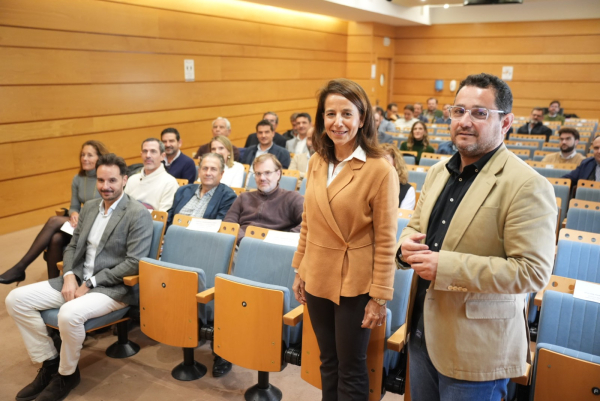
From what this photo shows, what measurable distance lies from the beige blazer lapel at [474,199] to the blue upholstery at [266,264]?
1.27 metres

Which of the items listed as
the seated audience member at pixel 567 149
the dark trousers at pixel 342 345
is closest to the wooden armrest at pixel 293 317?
the dark trousers at pixel 342 345

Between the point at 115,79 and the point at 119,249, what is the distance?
4.02 m

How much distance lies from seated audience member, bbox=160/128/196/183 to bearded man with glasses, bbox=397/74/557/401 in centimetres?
366

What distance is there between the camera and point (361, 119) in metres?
1.64

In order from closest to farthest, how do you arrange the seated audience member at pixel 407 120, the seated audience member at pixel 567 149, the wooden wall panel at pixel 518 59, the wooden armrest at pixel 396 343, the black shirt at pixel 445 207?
the black shirt at pixel 445 207
the wooden armrest at pixel 396 343
the seated audience member at pixel 567 149
the seated audience member at pixel 407 120
the wooden wall panel at pixel 518 59

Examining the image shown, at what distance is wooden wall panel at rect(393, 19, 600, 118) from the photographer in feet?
36.4

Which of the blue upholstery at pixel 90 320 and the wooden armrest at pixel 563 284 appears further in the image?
the blue upholstery at pixel 90 320

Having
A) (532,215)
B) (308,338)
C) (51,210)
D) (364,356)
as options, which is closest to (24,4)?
(51,210)

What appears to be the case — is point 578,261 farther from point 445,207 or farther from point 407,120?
point 407,120

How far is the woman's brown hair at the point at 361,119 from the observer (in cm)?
160

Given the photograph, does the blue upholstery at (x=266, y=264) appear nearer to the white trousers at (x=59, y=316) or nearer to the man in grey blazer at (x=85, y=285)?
the man in grey blazer at (x=85, y=285)

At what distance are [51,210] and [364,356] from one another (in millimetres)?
5001

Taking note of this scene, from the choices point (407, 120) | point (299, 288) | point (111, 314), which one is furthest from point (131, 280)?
point (407, 120)

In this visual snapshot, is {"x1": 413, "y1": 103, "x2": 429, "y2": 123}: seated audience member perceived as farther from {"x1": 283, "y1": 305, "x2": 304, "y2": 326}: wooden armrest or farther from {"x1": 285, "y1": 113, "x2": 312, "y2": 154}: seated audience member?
{"x1": 283, "y1": 305, "x2": 304, "y2": 326}: wooden armrest
